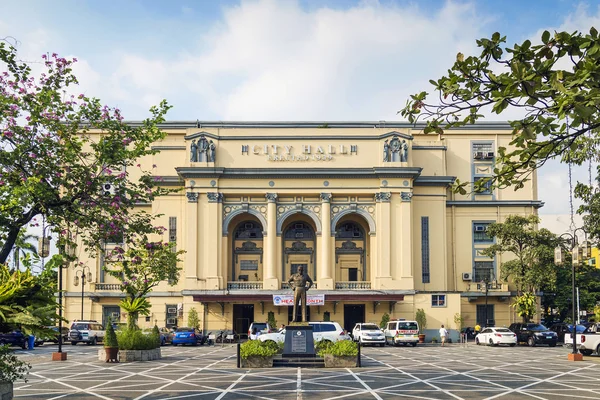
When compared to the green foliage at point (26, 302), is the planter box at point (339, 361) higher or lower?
Answer: lower

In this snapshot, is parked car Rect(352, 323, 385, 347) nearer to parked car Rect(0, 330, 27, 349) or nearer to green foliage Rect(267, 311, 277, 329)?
green foliage Rect(267, 311, 277, 329)

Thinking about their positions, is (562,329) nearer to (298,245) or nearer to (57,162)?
(298,245)

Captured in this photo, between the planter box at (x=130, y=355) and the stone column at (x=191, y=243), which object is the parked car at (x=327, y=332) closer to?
the planter box at (x=130, y=355)

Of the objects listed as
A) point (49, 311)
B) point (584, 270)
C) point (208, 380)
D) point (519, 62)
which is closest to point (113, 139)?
point (49, 311)

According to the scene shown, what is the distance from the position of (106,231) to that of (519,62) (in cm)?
1143

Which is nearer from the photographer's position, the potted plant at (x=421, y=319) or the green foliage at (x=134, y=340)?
the green foliage at (x=134, y=340)

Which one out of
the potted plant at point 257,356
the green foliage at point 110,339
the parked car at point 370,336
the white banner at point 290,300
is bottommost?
the parked car at point 370,336

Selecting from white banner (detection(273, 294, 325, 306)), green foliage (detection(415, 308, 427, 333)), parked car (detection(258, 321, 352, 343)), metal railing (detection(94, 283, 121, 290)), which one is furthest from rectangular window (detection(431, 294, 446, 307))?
metal railing (detection(94, 283, 121, 290))

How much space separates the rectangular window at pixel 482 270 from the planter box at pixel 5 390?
47.9 m

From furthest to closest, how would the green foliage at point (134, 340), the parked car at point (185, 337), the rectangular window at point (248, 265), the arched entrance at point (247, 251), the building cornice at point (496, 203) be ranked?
the rectangular window at point (248, 265), the arched entrance at point (247, 251), the building cornice at point (496, 203), the parked car at point (185, 337), the green foliage at point (134, 340)

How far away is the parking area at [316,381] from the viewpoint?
17.5 m

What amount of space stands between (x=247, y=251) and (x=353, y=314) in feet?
34.7

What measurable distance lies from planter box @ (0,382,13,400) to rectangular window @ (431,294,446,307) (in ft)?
140

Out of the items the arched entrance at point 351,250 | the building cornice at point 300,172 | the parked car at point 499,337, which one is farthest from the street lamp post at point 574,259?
the arched entrance at point 351,250
